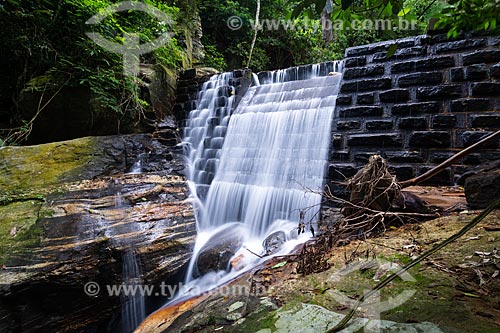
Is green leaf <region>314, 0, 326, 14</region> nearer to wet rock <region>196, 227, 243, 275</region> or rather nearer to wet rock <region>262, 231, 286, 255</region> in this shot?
wet rock <region>262, 231, 286, 255</region>

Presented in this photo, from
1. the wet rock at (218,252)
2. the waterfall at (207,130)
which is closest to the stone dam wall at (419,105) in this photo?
the wet rock at (218,252)

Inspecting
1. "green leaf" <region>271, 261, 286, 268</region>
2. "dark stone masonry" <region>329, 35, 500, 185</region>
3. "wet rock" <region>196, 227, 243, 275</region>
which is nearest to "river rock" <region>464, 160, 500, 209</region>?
"dark stone masonry" <region>329, 35, 500, 185</region>

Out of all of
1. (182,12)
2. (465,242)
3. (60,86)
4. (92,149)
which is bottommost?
(465,242)

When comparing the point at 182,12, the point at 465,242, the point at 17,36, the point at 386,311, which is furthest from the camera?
the point at 182,12

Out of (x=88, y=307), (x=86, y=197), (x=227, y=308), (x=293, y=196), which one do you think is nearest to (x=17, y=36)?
(x=86, y=197)

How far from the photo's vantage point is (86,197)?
3.74 meters

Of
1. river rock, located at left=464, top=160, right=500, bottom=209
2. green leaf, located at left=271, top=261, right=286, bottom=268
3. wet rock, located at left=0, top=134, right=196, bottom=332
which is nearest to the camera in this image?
river rock, located at left=464, top=160, right=500, bottom=209

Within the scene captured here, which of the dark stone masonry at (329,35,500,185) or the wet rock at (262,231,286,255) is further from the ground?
the dark stone masonry at (329,35,500,185)

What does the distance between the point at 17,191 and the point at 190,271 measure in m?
2.43

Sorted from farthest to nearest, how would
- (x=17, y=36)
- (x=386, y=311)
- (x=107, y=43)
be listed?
(x=107, y=43) → (x=17, y=36) → (x=386, y=311)

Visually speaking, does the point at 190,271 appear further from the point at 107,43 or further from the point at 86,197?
the point at 107,43

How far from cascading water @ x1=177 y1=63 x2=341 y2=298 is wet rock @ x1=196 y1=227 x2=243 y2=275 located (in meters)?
0.03

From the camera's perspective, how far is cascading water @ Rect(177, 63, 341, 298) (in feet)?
13.4

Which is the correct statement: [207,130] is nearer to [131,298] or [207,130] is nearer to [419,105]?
[131,298]
